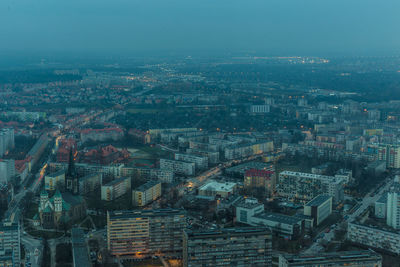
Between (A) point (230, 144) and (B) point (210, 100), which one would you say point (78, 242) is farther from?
(B) point (210, 100)

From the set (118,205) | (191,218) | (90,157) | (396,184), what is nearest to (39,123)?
(90,157)

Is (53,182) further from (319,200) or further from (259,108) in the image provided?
(259,108)

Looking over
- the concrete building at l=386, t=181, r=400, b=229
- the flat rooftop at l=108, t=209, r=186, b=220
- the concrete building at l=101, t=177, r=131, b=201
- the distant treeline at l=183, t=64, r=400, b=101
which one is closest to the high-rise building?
the concrete building at l=386, t=181, r=400, b=229

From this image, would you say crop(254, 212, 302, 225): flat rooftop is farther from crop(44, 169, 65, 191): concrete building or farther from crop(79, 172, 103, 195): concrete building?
crop(44, 169, 65, 191): concrete building

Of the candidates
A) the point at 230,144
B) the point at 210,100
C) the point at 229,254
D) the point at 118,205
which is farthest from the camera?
the point at 210,100

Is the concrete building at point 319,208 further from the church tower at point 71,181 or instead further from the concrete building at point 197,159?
the church tower at point 71,181

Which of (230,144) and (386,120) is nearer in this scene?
(230,144)
